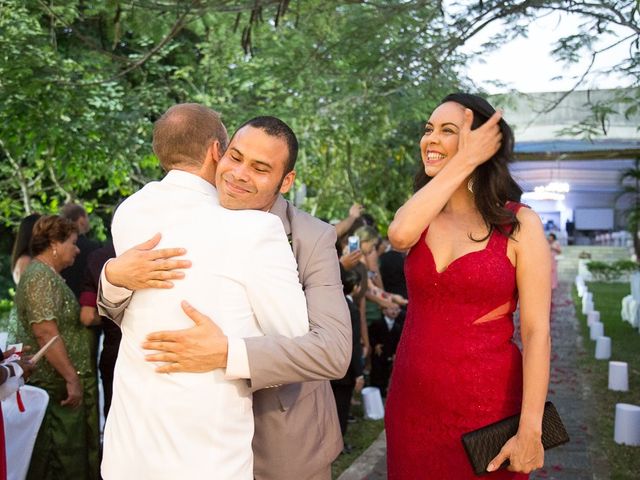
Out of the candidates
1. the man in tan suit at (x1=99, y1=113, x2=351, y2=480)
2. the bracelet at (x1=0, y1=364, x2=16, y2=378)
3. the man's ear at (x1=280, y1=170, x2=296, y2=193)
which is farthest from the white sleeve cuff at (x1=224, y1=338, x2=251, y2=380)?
the bracelet at (x1=0, y1=364, x2=16, y2=378)

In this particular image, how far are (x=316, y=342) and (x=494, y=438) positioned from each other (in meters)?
0.89

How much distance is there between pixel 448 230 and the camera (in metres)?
2.94

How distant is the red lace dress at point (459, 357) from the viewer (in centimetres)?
278

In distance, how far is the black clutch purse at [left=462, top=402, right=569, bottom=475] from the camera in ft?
8.77

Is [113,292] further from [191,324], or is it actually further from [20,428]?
[20,428]

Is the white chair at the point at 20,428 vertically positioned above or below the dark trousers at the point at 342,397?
above

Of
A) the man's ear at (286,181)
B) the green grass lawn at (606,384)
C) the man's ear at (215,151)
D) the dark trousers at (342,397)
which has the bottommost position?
the green grass lawn at (606,384)

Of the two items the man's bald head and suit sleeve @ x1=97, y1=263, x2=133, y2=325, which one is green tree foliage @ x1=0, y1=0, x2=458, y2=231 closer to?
the man's bald head

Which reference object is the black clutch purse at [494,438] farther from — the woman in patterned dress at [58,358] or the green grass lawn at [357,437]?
the green grass lawn at [357,437]

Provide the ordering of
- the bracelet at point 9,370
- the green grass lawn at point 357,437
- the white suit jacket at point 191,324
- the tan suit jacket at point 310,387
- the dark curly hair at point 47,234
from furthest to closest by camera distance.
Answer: the green grass lawn at point 357,437 → the dark curly hair at point 47,234 → the bracelet at point 9,370 → the tan suit jacket at point 310,387 → the white suit jacket at point 191,324

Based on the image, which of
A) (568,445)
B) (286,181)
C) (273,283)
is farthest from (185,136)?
(568,445)

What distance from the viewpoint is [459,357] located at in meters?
2.83

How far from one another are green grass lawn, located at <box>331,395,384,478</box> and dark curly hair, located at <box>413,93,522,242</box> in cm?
400

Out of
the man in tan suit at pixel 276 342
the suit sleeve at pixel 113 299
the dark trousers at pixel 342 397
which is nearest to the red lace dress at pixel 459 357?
the man in tan suit at pixel 276 342
